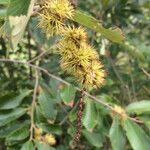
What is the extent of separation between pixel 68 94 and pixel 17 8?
79cm

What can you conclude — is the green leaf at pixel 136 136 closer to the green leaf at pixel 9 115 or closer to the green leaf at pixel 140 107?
the green leaf at pixel 140 107

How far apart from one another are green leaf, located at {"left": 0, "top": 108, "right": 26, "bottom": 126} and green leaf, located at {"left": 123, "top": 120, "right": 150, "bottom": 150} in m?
0.38

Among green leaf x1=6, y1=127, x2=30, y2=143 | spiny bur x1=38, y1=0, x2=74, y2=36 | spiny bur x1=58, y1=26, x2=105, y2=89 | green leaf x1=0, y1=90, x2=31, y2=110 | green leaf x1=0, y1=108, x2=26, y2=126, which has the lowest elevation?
green leaf x1=6, y1=127, x2=30, y2=143

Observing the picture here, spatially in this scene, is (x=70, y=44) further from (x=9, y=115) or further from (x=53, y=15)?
(x=9, y=115)

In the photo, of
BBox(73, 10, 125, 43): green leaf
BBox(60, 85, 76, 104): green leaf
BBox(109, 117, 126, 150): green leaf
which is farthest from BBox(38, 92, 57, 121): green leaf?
BBox(73, 10, 125, 43): green leaf

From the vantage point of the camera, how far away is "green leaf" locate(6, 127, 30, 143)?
1.58m

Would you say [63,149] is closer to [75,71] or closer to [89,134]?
[89,134]

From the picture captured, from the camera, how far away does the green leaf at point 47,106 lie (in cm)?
169

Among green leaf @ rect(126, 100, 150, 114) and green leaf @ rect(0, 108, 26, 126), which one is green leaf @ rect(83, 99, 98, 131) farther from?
green leaf @ rect(0, 108, 26, 126)

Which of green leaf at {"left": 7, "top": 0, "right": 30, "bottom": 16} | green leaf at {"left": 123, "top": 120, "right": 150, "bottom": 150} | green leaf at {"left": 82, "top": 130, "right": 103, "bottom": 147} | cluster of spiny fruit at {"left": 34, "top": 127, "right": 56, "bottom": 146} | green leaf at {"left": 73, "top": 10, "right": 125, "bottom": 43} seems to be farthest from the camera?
green leaf at {"left": 82, "top": 130, "right": 103, "bottom": 147}

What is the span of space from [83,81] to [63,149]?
40.5 inches

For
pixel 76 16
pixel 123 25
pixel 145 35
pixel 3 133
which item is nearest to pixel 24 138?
pixel 3 133

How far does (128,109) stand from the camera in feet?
5.28

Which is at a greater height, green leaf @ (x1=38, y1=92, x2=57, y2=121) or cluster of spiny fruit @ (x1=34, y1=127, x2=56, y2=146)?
green leaf @ (x1=38, y1=92, x2=57, y2=121)
